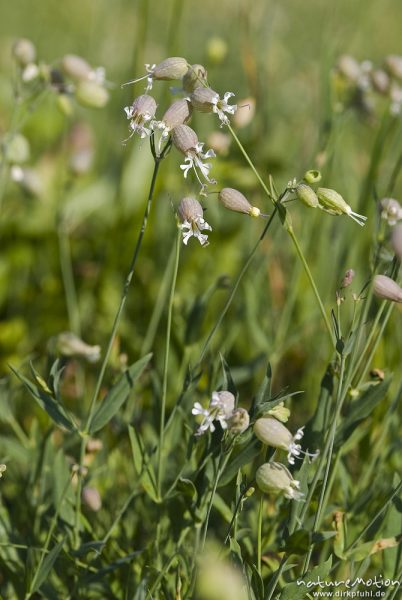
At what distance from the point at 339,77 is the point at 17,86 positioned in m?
0.71

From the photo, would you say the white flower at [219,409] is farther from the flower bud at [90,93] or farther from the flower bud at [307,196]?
the flower bud at [90,93]

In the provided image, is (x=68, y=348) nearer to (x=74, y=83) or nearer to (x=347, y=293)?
(x=74, y=83)

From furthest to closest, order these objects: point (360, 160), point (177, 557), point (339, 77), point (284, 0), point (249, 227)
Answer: point (284, 0) < point (360, 160) < point (249, 227) < point (339, 77) < point (177, 557)

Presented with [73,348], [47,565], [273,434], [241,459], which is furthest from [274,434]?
[73,348]

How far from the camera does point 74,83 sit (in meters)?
1.58

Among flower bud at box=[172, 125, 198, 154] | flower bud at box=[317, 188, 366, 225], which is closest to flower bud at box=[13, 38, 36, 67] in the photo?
flower bud at box=[172, 125, 198, 154]

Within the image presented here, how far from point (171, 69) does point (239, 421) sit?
44cm

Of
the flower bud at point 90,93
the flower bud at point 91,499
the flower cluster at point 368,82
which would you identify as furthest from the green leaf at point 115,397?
the flower cluster at point 368,82

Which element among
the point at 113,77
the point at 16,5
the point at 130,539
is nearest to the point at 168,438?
the point at 130,539

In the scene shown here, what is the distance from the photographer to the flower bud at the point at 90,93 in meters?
1.53

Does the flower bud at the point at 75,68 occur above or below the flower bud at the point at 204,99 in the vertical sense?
below

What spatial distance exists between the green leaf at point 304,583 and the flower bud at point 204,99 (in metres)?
0.56

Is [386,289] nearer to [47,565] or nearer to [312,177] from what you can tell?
[312,177]

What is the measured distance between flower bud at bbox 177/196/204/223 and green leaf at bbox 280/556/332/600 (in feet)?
1.44
